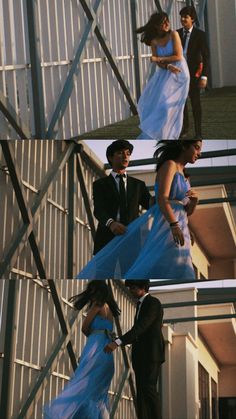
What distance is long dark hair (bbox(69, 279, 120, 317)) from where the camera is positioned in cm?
434

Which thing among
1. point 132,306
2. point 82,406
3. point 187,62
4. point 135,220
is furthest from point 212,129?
point 82,406

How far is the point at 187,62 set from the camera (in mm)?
4621

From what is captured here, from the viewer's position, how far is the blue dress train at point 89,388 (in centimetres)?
426

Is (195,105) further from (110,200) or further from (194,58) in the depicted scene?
(110,200)

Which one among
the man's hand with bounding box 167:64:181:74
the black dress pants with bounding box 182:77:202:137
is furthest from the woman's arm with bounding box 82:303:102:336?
the man's hand with bounding box 167:64:181:74

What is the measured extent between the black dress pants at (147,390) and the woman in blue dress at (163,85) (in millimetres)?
1023

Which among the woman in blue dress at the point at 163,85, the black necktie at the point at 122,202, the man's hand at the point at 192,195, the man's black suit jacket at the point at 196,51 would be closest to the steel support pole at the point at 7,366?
the black necktie at the point at 122,202

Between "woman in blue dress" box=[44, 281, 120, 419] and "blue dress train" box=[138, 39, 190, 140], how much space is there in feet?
2.44

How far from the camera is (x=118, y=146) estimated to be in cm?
439

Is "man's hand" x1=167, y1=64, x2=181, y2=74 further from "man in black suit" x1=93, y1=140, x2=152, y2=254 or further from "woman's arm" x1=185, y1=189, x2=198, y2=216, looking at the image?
"woman's arm" x1=185, y1=189, x2=198, y2=216

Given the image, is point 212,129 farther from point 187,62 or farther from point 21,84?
point 21,84

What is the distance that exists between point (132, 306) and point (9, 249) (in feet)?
1.86

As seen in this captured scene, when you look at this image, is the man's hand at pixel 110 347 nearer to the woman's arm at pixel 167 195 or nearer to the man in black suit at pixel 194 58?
Answer: the woman's arm at pixel 167 195

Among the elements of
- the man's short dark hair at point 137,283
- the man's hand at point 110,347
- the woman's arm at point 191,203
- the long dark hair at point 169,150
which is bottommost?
the man's hand at point 110,347
